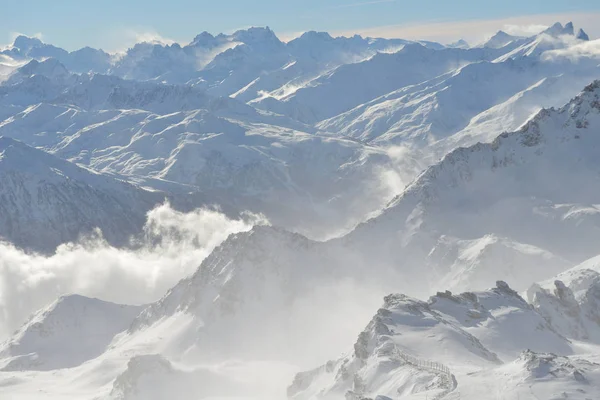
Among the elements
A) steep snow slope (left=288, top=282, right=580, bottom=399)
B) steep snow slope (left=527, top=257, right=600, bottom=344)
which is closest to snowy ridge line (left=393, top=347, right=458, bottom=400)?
steep snow slope (left=288, top=282, right=580, bottom=399)

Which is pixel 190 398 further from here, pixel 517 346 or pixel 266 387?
pixel 517 346

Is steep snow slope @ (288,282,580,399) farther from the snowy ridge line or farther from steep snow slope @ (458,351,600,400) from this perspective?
steep snow slope @ (458,351,600,400)

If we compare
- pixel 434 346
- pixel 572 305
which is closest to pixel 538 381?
pixel 434 346

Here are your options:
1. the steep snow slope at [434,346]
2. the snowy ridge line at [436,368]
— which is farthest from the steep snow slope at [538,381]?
the snowy ridge line at [436,368]

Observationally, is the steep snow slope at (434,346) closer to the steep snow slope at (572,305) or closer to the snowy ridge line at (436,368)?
the snowy ridge line at (436,368)

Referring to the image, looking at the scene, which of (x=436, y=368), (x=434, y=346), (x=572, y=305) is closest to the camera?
(x=436, y=368)

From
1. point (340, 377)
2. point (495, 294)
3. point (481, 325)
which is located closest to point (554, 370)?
point (340, 377)

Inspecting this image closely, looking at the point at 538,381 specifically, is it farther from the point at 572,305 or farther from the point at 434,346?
the point at 572,305

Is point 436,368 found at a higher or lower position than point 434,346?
higher

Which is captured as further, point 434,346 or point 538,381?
point 434,346
